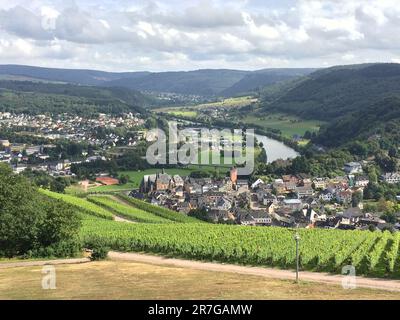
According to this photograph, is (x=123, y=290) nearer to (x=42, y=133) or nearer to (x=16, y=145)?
(x=16, y=145)

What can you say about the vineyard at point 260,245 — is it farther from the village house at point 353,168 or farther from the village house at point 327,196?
the village house at point 353,168

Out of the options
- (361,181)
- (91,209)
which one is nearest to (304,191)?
(361,181)

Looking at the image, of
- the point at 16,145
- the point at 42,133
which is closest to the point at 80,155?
the point at 16,145

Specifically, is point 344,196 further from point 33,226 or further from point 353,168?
point 33,226

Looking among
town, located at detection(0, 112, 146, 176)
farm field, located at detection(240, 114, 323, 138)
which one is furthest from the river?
town, located at detection(0, 112, 146, 176)

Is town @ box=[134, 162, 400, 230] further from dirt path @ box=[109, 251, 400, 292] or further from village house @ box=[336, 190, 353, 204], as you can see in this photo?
dirt path @ box=[109, 251, 400, 292]
